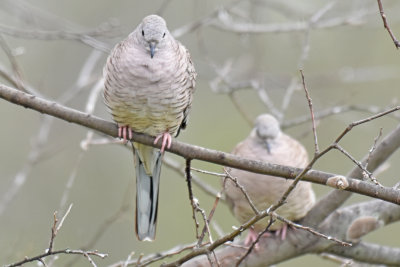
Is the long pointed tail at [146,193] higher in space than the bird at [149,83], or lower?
lower

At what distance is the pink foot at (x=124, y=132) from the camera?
11.7ft

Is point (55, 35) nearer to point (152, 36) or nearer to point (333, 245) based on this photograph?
point (152, 36)

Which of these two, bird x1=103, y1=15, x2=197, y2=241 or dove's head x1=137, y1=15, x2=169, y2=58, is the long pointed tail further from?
dove's head x1=137, y1=15, x2=169, y2=58

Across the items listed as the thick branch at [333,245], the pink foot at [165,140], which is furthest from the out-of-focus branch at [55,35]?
the thick branch at [333,245]

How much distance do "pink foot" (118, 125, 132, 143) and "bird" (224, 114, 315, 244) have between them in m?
0.86

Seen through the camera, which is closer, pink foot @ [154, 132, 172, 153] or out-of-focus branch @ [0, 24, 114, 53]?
pink foot @ [154, 132, 172, 153]

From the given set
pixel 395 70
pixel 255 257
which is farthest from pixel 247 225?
pixel 395 70

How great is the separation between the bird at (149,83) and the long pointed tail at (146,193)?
0.34 metres

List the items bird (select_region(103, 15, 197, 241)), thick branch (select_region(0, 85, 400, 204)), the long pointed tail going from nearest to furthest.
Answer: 1. thick branch (select_region(0, 85, 400, 204))
2. bird (select_region(103, 15, 197, 241))
3. the long pointed tail

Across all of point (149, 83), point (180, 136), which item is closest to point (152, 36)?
point (149, 83)

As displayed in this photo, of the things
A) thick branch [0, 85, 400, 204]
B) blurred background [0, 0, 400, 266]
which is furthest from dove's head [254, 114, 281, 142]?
blurred background [0, 0, 400, 266]

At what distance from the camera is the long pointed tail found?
13.3ft

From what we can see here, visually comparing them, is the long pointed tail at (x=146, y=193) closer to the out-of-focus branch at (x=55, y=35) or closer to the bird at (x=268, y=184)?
the bird at (x=268, y=184)

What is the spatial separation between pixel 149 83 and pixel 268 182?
123 cm
